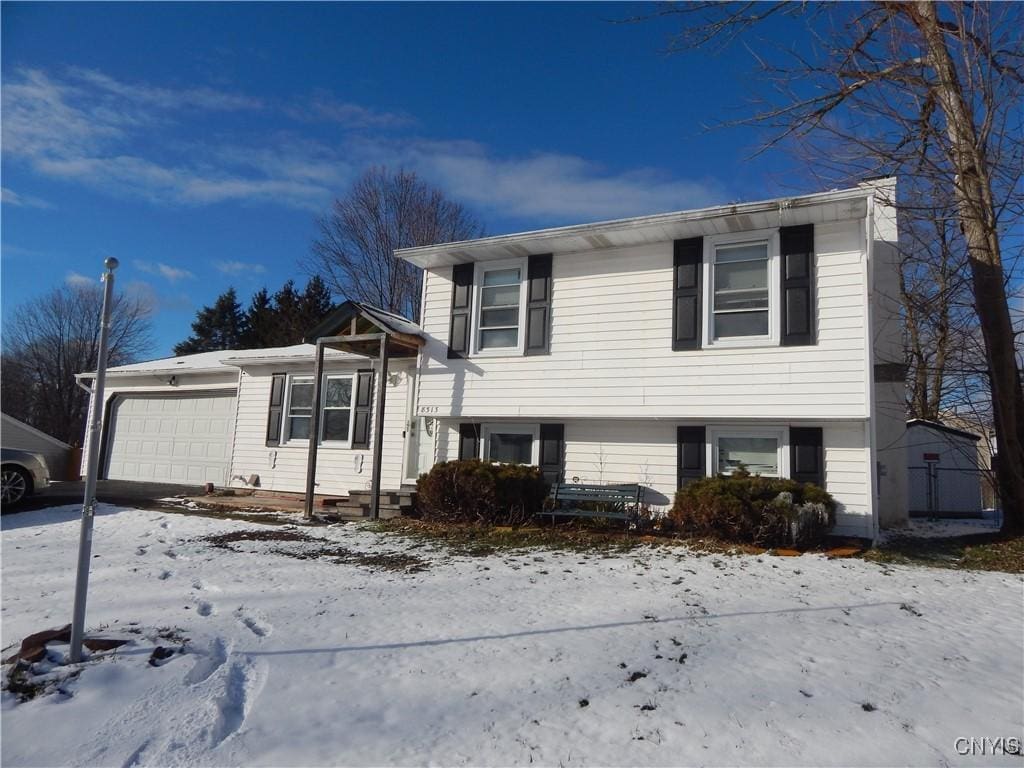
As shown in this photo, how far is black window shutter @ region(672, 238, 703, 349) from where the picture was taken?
9766 millimetres

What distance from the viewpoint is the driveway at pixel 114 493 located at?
12016mm

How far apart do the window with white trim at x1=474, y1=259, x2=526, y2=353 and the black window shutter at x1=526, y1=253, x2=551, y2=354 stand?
0.56 ft

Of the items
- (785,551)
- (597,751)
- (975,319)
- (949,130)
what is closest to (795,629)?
(597,751)

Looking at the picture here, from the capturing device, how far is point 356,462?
12812mm

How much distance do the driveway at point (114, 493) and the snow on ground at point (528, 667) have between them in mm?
5813

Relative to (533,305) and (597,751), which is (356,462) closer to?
(533,305)

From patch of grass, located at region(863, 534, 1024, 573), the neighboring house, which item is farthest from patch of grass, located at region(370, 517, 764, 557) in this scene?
the neighboring house

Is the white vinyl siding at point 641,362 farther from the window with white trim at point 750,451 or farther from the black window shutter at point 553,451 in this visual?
the window with white trim at point 750,451

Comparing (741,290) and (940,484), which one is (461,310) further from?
(940,484)

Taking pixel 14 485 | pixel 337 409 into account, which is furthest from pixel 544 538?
pixel 14 485

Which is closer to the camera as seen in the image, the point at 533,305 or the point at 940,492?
the point at 533,305

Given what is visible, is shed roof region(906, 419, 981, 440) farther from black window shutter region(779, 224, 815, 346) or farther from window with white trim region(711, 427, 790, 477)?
black window shutter region(779, 224, 815, 346)

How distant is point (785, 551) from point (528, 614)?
4.16 meters

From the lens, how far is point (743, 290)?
9562 mm
